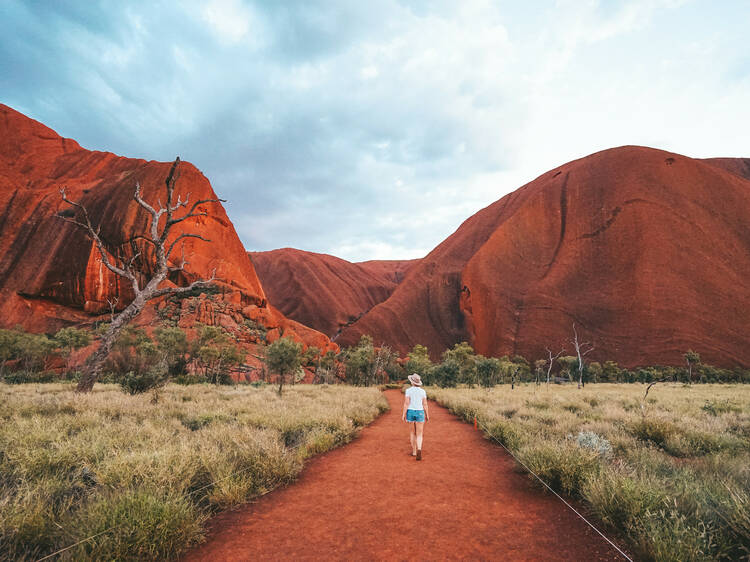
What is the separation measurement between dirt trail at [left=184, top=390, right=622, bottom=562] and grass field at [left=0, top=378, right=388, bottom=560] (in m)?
0.37

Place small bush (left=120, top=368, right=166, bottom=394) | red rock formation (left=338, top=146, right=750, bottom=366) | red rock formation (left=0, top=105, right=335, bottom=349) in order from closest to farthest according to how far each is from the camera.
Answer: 1. small bush (left=120, top=368, right=166, bottom=394)
2. red rock formation (left=0, top=105, right=335, bottom=349)
3. red rock formation (left=338, top=146, right=750, bottom=366)

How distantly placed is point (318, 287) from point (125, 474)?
97.5 m

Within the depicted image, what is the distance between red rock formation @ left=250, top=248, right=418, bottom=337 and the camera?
3620 inches

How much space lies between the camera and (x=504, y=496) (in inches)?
175

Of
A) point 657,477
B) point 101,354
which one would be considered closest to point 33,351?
point 101,354

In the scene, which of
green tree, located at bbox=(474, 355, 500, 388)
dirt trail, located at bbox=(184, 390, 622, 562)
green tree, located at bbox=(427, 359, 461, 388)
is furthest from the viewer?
green tree, located at bbox=(474, 355, 500, 388)

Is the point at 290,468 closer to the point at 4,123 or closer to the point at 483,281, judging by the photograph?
the point at 483,281

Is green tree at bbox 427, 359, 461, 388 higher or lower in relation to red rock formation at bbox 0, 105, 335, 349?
A: lower

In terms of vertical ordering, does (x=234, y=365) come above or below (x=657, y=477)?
below

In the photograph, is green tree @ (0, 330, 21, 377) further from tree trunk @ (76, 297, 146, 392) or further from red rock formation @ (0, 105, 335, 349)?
tree trunk @ (76, 297, 146, 392)

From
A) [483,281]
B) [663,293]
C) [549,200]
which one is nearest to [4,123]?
[483,281]

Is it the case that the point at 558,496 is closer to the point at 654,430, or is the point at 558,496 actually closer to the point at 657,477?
the point at 657,477

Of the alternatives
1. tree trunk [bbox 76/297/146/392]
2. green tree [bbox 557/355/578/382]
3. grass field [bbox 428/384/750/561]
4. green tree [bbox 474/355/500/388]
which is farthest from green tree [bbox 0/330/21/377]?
green tree [bbox 557/355/578/382]

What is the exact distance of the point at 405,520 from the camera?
3713mm
